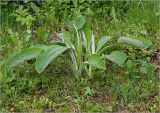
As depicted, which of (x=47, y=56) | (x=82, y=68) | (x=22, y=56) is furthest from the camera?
(x=82, y=68)

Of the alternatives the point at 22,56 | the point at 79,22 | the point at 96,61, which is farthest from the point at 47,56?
the point at 79,22

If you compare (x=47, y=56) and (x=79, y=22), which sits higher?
(x=79, y=22)

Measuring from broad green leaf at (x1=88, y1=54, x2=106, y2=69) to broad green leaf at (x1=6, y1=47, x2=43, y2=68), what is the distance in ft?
1.26

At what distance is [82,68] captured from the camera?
10.7 ft

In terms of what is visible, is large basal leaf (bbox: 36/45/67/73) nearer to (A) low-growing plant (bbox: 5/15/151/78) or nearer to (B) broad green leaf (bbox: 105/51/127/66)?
(A) low-growing plant (bbox: 5/15/151/78)

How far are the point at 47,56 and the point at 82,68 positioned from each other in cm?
37

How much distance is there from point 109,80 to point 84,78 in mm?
199

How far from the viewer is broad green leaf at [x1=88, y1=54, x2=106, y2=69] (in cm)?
300

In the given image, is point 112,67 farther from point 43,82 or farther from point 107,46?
point 43,82

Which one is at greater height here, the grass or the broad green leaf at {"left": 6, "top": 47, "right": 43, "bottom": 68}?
the broad green leaf at {"left": 6, "top": 47, "right": 43, "bottom": 68}

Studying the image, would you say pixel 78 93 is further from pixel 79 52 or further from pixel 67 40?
pixel 67 40

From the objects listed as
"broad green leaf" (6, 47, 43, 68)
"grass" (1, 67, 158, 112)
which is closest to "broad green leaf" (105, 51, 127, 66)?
"grass" (1, 67, 158, 112)

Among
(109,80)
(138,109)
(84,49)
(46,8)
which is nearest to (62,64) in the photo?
(84,49)

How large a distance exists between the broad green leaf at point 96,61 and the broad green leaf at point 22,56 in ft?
1.26
